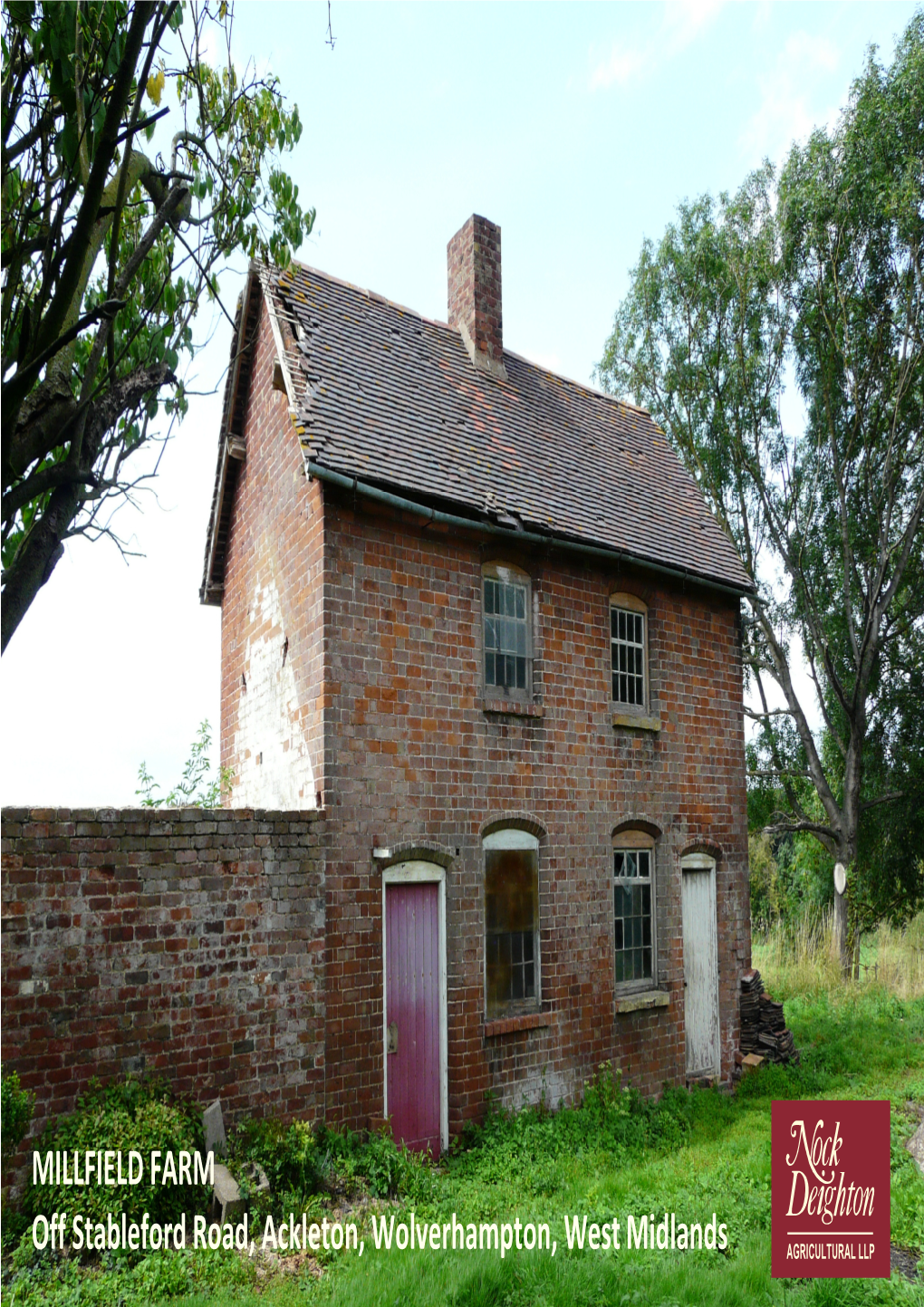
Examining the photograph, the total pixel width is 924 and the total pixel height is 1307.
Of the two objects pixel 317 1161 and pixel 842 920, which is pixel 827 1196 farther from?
pixel 842 920

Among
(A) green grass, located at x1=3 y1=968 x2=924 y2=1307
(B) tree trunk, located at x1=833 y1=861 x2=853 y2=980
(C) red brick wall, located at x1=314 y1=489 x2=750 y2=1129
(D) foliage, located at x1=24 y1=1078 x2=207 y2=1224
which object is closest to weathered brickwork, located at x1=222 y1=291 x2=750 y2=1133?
(C) red brick wall, located at x1=314 y1=489 x2=750 y2=1129

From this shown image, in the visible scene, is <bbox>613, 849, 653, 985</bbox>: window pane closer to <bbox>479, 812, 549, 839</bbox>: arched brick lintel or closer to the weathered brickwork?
the weathered brickwork

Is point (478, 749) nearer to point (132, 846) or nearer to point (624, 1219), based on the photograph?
point (132, 846)

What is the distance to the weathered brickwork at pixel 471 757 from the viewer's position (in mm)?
9328

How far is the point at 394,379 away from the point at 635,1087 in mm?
9424

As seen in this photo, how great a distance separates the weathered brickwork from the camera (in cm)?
933

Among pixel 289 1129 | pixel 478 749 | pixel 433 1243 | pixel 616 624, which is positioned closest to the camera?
pixel 433 1243

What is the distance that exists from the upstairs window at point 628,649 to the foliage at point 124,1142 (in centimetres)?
745

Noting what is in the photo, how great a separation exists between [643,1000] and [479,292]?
10314 millimetres

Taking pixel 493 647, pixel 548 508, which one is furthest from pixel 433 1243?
pixel 548 508

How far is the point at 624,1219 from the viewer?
7328 millimetres

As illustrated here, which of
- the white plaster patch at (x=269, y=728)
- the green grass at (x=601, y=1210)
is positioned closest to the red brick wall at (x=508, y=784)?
the green grass at (x=601, y=1210)

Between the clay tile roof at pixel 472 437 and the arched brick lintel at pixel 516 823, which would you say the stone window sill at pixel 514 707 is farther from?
the clay tile roof at pixel 472 437

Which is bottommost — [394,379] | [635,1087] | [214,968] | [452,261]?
[635,1087]
